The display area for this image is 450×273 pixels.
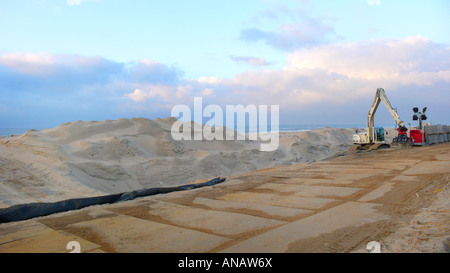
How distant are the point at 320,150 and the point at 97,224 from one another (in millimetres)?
24054

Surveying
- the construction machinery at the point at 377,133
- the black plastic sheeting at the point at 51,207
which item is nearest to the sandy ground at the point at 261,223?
the black plastic sheeting at the point at 51,207

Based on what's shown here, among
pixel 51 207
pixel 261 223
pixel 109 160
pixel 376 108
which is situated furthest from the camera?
pixel 376 108

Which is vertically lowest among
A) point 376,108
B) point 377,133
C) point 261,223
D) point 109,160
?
point 109,160

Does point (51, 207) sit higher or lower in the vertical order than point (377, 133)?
lower

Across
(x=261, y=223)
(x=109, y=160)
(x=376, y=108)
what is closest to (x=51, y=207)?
(x=261, y=223)

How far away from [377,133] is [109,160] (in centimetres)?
1770

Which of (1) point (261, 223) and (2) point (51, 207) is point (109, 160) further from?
(1) point (261, 223)

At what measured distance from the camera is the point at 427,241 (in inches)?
136

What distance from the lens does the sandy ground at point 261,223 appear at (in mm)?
3674

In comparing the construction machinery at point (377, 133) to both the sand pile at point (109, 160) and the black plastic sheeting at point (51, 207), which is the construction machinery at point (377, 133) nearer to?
the sand pile at point (109, 160)

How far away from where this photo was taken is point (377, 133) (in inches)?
835
